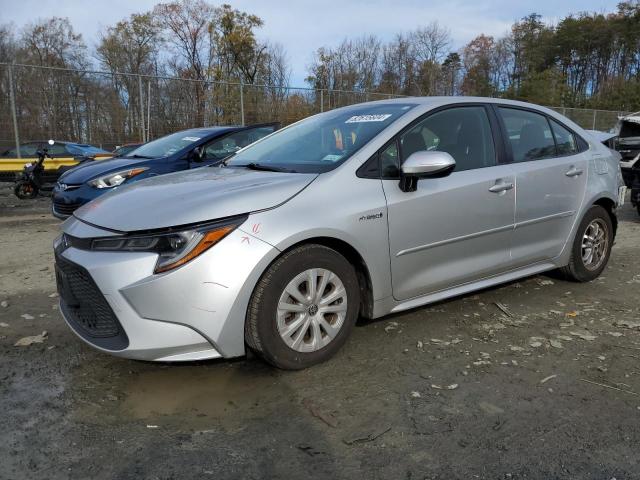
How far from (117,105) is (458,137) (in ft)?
41.5

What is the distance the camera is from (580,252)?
15.1 ft

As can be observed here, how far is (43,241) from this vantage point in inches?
273

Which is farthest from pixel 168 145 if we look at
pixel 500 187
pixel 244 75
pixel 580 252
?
pixel 244 75

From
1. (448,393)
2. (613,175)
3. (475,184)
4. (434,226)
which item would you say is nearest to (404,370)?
(448,393)

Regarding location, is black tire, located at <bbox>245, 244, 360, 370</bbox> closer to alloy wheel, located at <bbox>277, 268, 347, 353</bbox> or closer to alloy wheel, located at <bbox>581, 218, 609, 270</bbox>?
alloy wheel, located at <bbox>277, 268, 347, 353</bbox>

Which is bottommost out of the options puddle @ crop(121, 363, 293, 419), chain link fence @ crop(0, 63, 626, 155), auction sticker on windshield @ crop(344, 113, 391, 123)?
puddle @ crop(121, 363, 293, 419)

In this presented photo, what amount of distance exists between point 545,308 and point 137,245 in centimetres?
309

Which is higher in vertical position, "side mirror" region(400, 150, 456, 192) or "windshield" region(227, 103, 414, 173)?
"windshield" region(227, 103, 414, 173)

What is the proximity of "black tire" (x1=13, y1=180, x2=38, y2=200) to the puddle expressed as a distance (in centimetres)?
1003

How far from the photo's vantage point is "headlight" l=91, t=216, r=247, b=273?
2645 millimetres

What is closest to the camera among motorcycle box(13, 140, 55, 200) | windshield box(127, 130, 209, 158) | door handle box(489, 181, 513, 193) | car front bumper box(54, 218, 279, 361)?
car front bumper box(54, 218, 279, 361)

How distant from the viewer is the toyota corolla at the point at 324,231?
2678 mm

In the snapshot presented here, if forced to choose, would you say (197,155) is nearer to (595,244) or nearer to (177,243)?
(177,243)

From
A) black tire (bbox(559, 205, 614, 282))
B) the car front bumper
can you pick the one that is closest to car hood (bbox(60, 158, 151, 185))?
the car front bumper
